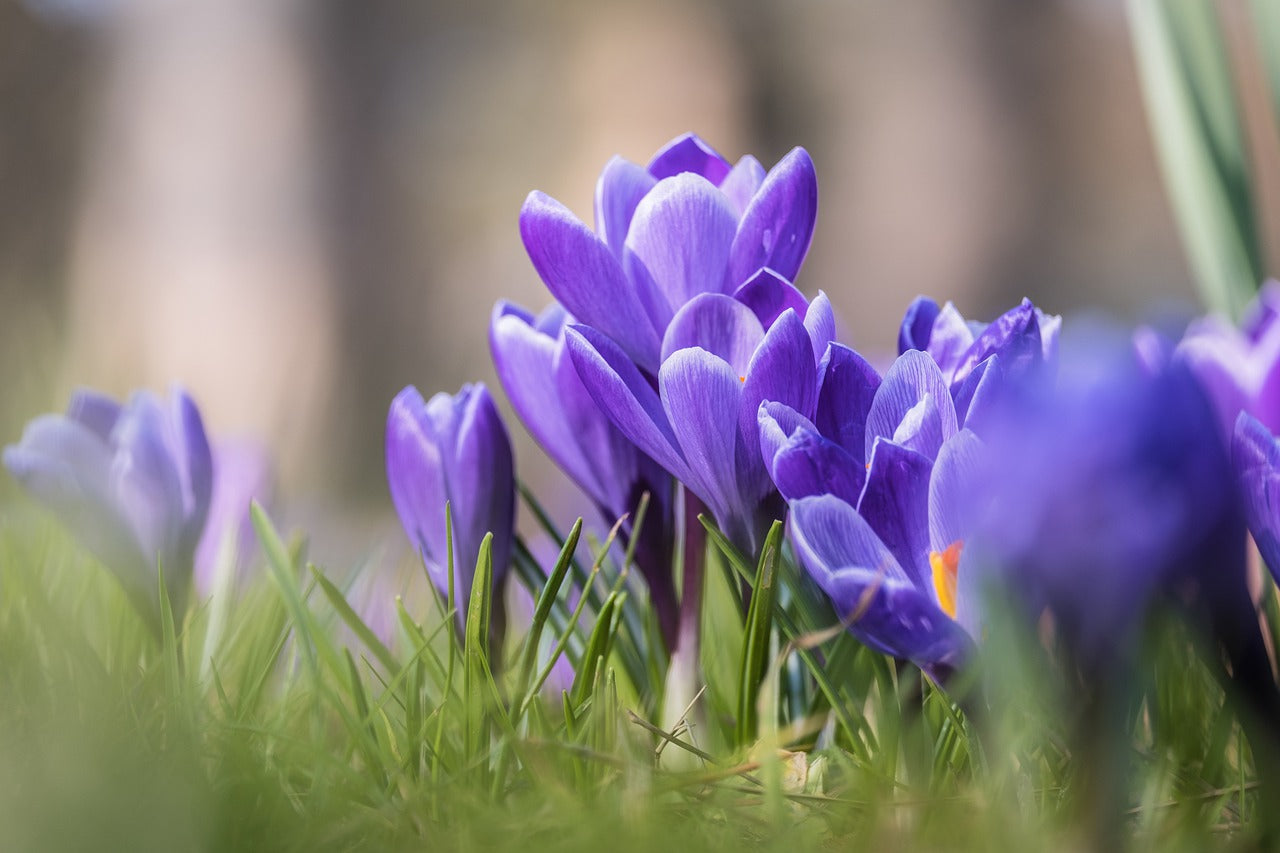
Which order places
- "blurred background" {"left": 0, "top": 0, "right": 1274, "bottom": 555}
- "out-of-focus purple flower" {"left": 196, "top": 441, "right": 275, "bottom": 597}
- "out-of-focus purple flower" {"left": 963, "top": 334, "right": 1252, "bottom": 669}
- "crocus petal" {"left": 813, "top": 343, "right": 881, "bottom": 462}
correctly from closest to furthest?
"out-of-focus purple flower" {"left": 963, "top": 334, "right": 1252, "bottom": 669}, "crocus petal" {"left": 813, "top": 343, "right": 881, "bottom": 462}, "out-of-focus purple flower" {"left": 196, "top": 441, "right": 275, "bottom": 597}, "blurred background" {"left": 0, "top": 0, "right": 1274, "bottom": 555}

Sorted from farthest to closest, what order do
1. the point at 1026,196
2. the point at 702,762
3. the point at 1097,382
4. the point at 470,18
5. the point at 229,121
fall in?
the point at 470,18, the point at 1026,196, the point at 229,121, the point at 702,762, the point at 1097,382

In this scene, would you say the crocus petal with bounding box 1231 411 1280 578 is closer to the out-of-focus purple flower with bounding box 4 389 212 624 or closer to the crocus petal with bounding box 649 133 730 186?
the crocus petal with bounding box 649 133 730 186

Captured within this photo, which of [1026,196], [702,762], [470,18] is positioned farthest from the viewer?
[470,18]

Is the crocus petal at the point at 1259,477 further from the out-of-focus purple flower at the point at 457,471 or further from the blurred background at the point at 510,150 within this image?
the blurred background at the point at 510,150

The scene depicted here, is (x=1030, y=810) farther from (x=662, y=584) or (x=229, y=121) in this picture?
(x=229, y=121)

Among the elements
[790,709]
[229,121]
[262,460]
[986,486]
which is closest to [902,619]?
[986,486]

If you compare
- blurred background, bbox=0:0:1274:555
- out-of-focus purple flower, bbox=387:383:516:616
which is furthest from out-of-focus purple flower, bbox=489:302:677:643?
blurred background, bbox=0:0:1274:555

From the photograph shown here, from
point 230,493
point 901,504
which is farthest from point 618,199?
point 230,493
